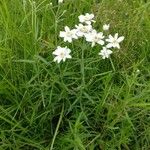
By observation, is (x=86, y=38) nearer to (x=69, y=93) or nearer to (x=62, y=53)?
(x=62, y=53)

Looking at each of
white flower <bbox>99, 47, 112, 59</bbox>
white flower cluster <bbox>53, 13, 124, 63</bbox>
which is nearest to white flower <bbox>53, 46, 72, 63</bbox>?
white flower cluster <bbox>53, 13, 124, 63</bbox>

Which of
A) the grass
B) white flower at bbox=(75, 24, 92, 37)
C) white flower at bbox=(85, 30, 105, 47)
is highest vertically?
white flower at bbox=(75, 24, 92, 37)

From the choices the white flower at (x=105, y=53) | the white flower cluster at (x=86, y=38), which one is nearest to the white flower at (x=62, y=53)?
the white flower cluster at (x=86, y=38)

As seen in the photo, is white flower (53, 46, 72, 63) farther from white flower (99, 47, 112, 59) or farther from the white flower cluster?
white flower (99, 47, 112, 59)

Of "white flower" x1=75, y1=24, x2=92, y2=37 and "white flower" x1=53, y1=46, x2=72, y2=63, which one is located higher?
"white flower" x1=75, y1=24, x2=92, y2=37

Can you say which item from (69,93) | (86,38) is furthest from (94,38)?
(69,93)

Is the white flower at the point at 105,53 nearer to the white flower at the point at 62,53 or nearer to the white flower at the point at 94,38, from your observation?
the white flower at the point at 94,38

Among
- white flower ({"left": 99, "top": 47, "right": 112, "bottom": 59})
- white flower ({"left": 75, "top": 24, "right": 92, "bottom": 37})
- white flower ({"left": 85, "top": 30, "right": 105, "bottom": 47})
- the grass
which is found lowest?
the grass

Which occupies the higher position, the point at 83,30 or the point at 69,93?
the point at 83,30
